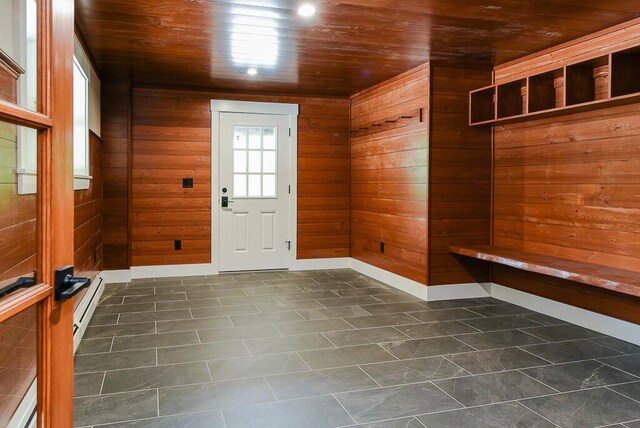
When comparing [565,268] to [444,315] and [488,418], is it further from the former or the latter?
[488,418]

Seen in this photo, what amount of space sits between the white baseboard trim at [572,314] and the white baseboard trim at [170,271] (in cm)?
323

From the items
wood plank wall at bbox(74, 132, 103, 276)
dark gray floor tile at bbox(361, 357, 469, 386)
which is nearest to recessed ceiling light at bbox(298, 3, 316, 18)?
wood plank wall at bbox(74, 132, 103, 276)

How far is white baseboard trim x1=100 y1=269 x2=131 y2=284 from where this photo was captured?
5352mm

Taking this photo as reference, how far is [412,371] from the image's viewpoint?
9.36 feet

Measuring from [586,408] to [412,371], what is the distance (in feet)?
2.91

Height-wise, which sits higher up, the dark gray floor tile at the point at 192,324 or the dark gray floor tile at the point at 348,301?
the dark gray floor tile at the point at 348,301

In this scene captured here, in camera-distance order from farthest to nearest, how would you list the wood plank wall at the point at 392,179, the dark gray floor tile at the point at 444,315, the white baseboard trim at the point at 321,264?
the white baseboard trim at the point at 321,264
the wood plank wall at the point at 392,179
the dark gray floor tile at the point at 444,315

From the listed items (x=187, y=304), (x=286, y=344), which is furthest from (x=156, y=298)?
(x=286, y=344)

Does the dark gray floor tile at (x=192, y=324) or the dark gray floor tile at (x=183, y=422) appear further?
the dark gray floor tile at (x=192, y=324)

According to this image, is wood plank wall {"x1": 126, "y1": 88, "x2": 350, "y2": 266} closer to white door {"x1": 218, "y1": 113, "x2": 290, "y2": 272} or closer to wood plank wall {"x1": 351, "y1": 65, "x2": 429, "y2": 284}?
white door {"x1": 218, "y1": 113, "x2": 290, "y2": 272}

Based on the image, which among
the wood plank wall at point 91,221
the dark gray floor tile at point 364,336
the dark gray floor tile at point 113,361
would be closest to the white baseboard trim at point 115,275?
the wood plank wall at point 91,221

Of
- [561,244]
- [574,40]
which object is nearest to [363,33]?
[574,40]

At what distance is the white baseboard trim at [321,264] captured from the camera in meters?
6.21

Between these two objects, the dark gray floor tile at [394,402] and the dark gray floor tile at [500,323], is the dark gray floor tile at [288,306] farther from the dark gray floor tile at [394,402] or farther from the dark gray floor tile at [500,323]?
the dark gray floor tile at [394,402]
